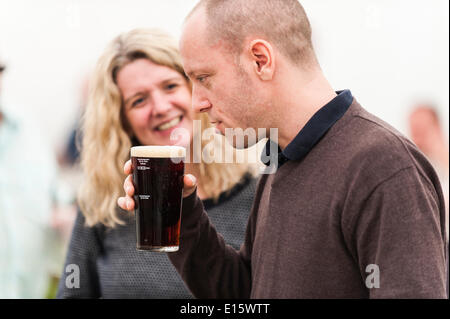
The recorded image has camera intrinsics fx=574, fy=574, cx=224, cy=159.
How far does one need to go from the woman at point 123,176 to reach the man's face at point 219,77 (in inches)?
28.5

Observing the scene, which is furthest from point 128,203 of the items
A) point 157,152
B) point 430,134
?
Answer: point 430,134

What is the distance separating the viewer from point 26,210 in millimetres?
2844

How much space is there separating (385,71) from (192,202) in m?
1.69

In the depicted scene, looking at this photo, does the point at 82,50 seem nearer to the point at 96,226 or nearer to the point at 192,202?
the point at 96,226

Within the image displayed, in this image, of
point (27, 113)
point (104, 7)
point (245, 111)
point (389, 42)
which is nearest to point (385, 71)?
point (389, 42)

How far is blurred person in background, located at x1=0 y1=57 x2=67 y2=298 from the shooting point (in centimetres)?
279

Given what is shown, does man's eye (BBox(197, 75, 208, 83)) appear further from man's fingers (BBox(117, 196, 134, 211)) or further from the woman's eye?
the woman's eye

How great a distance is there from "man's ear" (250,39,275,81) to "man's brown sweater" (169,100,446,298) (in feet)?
0.69

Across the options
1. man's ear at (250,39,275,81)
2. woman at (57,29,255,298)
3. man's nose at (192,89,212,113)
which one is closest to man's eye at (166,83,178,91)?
woman at (57,29,255,298)

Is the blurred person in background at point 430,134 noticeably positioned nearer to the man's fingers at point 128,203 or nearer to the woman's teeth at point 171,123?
the woman's teeth at point 171,123

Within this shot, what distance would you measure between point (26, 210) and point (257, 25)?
187 centimetres

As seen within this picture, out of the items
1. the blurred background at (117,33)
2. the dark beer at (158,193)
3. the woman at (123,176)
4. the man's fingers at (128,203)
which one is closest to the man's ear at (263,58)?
the dark beer at (158,193)

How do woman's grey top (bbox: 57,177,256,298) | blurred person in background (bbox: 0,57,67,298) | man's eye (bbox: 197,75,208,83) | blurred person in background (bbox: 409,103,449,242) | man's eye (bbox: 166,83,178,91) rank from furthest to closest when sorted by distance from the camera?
blurred person in background (bbox: 409,103,449,242), blurred person in background (bbox: 0,57,67,298), man's eye (bbox: 166,83,178,91), woman's grey top (bbox: 57,177,256,298), man's eye (bbox: 197,75,208,83)

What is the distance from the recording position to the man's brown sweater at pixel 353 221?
1.12 m
